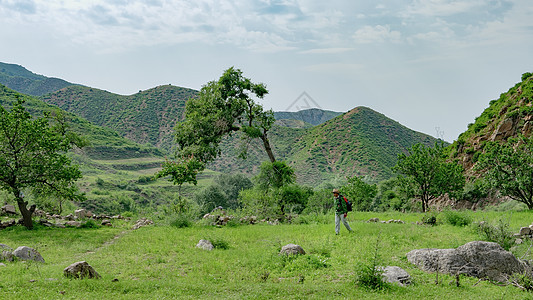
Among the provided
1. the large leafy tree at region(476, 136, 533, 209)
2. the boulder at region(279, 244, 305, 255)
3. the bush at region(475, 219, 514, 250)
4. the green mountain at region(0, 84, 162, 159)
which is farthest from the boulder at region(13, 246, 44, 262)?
the green mountain at region(0, 84, 162, 159)

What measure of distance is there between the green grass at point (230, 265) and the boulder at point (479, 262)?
346 millimetres

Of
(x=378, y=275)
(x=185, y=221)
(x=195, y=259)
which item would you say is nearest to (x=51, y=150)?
(x=185, y=221)

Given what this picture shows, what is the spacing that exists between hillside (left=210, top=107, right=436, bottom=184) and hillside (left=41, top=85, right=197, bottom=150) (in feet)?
85.7

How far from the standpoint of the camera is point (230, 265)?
393 inches

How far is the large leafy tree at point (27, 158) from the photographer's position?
1567 centimetres

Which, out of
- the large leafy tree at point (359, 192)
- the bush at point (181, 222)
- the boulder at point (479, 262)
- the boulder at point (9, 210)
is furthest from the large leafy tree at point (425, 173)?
the boulder at point (9, 210)

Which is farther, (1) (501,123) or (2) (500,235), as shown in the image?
(1) (501,123)

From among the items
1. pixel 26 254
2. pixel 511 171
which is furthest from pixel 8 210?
pixel 511 171

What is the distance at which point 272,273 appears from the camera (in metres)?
9.38

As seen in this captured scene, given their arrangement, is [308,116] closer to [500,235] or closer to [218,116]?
[218,116]

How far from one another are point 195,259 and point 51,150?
34.7 ft

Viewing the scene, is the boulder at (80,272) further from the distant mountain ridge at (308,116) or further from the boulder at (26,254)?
the distant mountain ridge at (308,116)

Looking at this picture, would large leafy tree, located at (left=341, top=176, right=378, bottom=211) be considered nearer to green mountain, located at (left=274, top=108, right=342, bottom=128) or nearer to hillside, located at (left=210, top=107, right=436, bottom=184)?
hillside, located at (left=210, top=107, right=436, bottom=184)

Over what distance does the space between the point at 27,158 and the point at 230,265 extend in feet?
39.1
